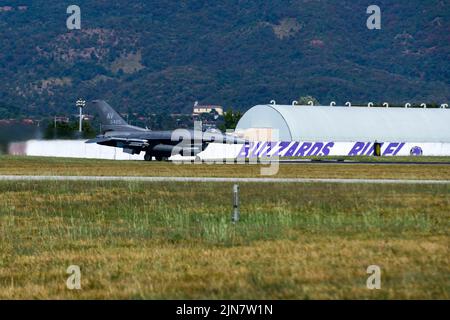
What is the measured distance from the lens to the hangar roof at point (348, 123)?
347 ft

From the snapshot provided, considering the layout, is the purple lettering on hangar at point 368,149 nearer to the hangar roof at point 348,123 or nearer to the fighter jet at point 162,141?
the hangar roof at point 348,123

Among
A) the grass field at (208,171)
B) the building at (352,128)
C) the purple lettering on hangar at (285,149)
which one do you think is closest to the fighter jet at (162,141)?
the purple lettering on hangar at (285,149)

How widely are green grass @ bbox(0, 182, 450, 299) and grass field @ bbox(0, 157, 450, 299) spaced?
0.09 feet

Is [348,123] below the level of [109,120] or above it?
below

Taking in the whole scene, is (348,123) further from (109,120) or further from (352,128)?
(109,120)

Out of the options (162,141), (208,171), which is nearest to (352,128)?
(162,141)

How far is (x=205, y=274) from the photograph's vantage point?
701 inches

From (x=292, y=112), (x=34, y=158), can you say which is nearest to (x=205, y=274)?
(x=34, y=158)

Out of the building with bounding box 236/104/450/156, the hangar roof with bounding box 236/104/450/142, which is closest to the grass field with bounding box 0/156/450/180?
the building with bounding box 236/104/450/156

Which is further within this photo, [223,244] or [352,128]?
[352,128]

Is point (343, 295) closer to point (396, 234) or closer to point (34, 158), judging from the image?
point (396, 234)

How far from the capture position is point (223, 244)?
2223cm

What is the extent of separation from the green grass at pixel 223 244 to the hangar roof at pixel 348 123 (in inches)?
2661
